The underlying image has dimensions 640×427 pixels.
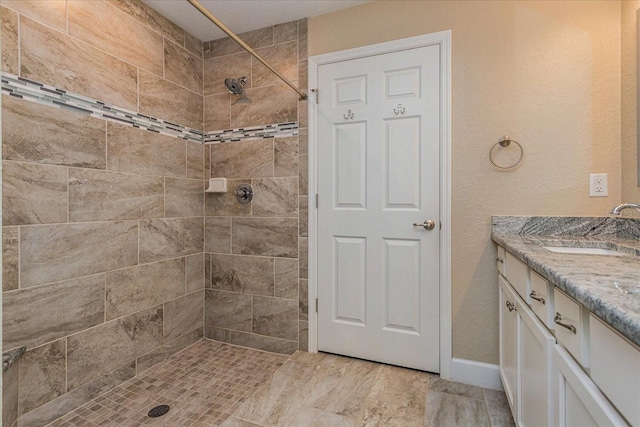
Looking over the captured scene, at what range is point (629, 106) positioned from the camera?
171cm

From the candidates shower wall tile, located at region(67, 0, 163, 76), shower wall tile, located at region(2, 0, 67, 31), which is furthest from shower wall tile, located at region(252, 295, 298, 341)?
shower wall tile, located at region(2, 0, 67, 31)

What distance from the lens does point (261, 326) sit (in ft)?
8.41

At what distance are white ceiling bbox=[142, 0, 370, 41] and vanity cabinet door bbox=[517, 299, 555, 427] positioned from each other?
2.16 meters

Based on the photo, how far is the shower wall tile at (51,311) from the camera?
160cm

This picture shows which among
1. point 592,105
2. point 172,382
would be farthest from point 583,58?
point 172,382

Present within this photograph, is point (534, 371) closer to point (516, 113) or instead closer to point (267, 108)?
point (516, 113)

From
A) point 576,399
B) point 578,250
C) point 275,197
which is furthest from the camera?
point 275,197

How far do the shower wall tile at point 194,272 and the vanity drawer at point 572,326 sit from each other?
93.1 inches

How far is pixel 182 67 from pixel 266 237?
57.7 inches

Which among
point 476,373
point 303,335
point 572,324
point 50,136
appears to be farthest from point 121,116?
point 476,373

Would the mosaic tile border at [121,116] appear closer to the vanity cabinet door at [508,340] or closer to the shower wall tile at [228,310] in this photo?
the shower wall tile at [228,310]

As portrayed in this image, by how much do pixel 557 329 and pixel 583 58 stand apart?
1.61 m

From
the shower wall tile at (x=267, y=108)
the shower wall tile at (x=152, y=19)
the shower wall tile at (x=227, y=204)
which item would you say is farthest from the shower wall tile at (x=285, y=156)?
the shower wall tile at (x=152, y=19)

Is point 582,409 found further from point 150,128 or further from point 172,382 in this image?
point 150,128
